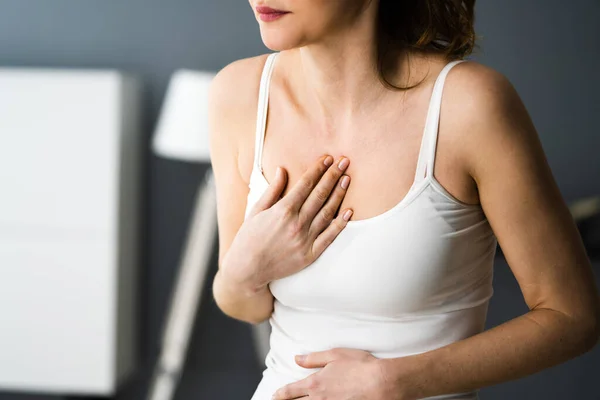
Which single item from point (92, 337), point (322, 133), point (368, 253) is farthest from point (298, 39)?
point (92, 337)

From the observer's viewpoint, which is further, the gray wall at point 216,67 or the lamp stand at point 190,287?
the gray wall at point 216,67

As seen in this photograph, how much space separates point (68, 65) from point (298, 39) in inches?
109

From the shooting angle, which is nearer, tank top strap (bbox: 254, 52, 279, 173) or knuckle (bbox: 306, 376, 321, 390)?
knuckle (bbox: 306, 376, 321, 390)

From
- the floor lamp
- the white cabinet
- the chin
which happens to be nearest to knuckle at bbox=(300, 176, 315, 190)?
the chin

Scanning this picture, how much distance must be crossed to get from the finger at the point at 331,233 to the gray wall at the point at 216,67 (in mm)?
2434

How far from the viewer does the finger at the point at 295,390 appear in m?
1.12

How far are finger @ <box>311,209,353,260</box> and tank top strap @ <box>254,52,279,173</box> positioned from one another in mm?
171

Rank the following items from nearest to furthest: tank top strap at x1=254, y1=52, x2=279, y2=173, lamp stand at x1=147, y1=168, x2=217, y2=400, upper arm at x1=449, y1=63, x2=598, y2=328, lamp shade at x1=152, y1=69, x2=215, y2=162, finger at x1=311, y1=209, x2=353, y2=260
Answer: upper arm at x1=449, y1=63, x2=598, y2=328
finger at x1=311, y1=209, x2=353, y2=260
tank top strap at x1=254, y1=52, x2=279, y2=173
lamp shade at x1=152, y1=69, x2=215, y2=162
lamp stand at x1=147, y1=168, x2=217, y2=400

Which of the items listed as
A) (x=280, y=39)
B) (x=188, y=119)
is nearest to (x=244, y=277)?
(x=280, y=39)

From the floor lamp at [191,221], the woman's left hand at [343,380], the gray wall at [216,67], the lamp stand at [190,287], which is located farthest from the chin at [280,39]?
the gray wall at [216,67]

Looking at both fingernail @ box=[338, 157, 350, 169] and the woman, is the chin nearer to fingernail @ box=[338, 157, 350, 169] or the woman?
the woman

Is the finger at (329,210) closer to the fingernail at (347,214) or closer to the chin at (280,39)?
the fingernail at (347,214)

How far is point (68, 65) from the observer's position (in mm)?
3582

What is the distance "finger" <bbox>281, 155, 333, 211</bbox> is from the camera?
1176 millimetres
